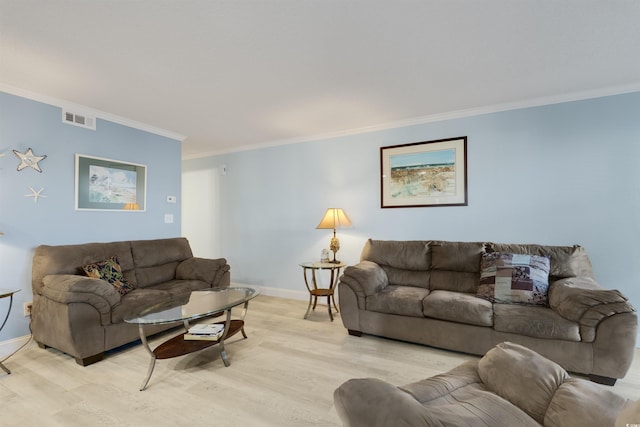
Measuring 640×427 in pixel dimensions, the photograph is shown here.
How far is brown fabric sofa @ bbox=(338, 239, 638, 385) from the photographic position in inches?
84.2

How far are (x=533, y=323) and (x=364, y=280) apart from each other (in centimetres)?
139

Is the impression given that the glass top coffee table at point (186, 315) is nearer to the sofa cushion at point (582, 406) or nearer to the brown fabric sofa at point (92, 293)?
the brown fabric sofa at point (92, 293)

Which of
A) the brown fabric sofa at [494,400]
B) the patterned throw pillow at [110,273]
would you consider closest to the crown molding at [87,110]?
the patterned throw pillow at [110,273]

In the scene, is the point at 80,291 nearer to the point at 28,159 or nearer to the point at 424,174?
the point at 28,159

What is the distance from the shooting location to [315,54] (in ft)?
7.45

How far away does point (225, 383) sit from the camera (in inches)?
85.2

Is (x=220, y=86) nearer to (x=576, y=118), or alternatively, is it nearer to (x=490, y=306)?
(x=490, y=306)

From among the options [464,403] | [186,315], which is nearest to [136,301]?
[186,315]

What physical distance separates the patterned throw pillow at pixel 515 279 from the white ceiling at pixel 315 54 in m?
1.63

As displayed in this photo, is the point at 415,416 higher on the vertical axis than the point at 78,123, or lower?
lower

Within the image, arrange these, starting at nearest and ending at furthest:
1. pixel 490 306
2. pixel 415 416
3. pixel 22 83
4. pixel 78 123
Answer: pixel 415 416 → pixel 490 306 → pixel 22 83 → pixel 78 123

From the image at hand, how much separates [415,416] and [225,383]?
1738 mm

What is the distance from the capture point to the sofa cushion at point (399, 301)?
2.76 meters

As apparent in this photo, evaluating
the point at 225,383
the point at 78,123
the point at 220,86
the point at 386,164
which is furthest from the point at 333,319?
the point at 78,123
